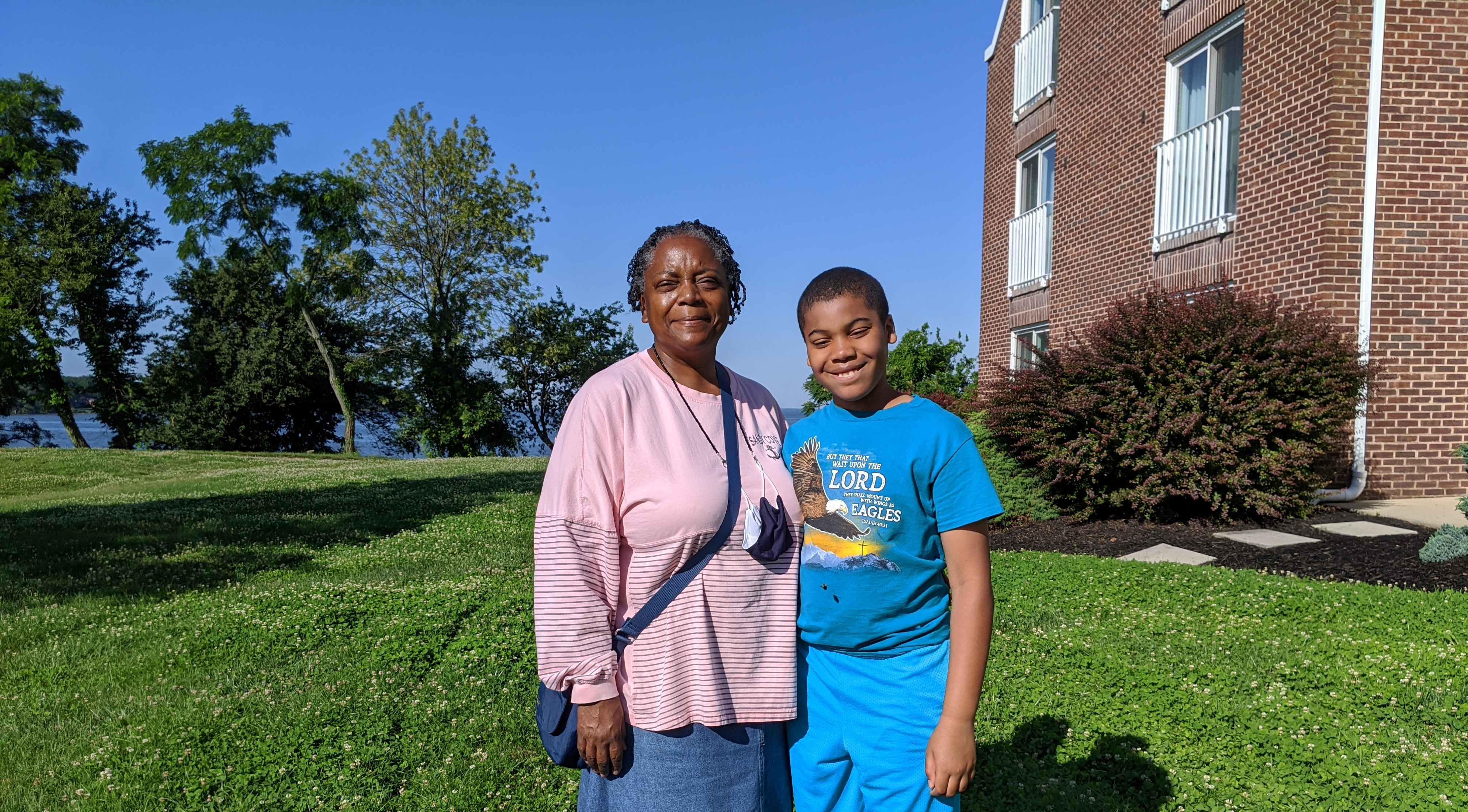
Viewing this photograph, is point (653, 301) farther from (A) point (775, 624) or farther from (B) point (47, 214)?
(B) point (47, 214)

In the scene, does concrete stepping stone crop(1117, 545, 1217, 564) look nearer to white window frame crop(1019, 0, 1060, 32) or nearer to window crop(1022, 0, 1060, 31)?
window crop(1022, 0, 1060, 31)

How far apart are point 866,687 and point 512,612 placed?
4355 millimetres

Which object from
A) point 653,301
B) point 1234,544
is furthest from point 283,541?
point 1234,544

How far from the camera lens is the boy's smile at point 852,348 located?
228 centimetres

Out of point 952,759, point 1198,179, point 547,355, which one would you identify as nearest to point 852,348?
point 952,759

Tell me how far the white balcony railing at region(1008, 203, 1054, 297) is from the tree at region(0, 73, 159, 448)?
32727 mm

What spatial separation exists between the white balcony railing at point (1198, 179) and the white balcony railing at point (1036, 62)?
4032mm

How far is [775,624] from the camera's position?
7.04 feet

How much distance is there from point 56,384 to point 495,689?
3713 cm

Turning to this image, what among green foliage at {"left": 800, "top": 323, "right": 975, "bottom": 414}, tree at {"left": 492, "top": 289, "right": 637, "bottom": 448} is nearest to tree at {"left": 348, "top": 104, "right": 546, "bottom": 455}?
tree at {"left": 492, "top": 289, "right": 637, "bottom": 448}

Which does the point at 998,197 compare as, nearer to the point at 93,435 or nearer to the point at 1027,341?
the point at 1027,341

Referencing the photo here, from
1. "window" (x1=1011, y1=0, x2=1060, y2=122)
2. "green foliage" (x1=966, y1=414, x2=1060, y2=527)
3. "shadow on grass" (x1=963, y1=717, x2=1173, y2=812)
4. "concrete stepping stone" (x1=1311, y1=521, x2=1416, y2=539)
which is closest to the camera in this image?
"shadow on grass" (x1=963, y1=717, x2=1173, y2=812)

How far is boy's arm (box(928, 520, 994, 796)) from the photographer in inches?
79.9

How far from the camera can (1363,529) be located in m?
7.93
